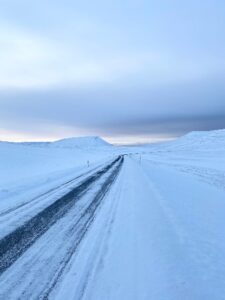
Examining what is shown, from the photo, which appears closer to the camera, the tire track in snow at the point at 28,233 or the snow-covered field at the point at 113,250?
the snow-covered field at the point at 113,250

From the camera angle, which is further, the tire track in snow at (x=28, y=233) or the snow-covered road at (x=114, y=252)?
the tire track in snow at (x=28, y=233)

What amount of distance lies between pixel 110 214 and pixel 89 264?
448 cm

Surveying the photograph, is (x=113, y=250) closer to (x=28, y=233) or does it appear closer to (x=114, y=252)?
(x=114, y=252)

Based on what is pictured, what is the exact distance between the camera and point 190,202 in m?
12.9

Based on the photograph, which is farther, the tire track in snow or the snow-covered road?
the tire track in snow

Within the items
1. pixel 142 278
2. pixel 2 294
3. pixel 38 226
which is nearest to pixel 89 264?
pixel 142 278

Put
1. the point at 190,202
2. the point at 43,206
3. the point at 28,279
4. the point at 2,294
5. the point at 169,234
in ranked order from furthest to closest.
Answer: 1. the point at 190,202
2. the point at 43,206
3. the point at 169,234
4. the point at 28,279
5. the point at 2,294

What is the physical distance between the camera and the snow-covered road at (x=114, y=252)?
16.5 feet

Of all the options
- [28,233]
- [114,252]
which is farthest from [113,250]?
[28,233]

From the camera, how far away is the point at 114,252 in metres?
6.71

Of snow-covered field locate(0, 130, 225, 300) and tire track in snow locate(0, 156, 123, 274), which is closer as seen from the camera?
snow-covered field locate(0, 130, 225, 300)

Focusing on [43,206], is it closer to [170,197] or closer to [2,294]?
[170,197]

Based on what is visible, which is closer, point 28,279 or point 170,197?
point 28,279

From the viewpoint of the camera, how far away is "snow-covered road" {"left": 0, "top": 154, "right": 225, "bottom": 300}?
16.5ft
